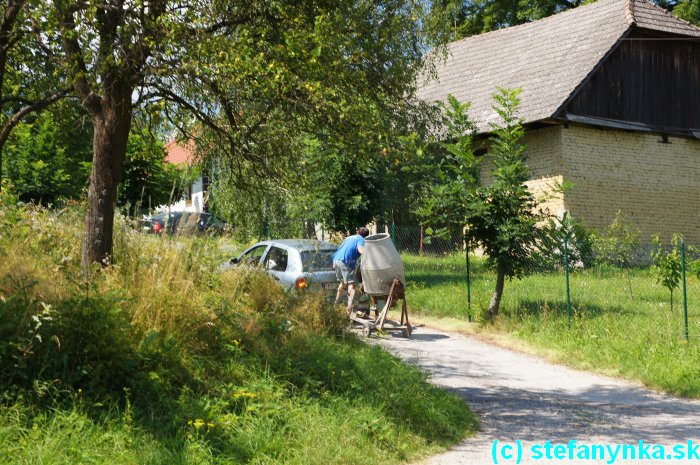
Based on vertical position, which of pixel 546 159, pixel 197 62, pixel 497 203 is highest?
pixel 546 159

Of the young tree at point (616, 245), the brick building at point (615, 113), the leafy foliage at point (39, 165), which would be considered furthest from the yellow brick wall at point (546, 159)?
the leafy foliage at point (39, 165)

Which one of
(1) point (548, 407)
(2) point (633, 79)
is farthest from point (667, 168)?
(1) point (548, 407)

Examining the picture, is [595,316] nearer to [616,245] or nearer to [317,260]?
[616,245]

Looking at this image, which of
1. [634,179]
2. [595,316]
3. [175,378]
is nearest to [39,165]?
[595,316]

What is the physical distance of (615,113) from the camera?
83.9ft

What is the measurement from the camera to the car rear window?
13.8m

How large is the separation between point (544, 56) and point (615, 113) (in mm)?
3244

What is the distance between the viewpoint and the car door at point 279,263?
13711 millimetres

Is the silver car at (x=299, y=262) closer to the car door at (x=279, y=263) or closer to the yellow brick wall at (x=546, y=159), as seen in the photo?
the car door at (x=279, y=263)

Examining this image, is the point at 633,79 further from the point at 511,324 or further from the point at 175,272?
the point at 175,272

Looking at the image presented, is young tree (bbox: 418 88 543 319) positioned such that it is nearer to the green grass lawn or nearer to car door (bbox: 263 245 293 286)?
the green grass lawn

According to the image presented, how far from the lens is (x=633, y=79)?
26141 mm

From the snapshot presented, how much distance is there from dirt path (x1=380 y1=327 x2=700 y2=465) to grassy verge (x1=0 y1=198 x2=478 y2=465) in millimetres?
524

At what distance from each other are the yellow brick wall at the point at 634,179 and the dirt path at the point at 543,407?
1329 cm
